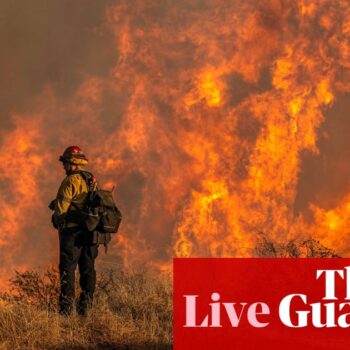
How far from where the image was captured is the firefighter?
320 inches

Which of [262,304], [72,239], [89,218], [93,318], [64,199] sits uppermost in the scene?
[64,199]

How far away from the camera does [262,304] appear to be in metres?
8.30

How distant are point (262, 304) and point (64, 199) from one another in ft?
9.72

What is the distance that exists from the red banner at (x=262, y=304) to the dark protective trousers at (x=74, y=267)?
1.14 meters

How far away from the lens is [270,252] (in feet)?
34.8

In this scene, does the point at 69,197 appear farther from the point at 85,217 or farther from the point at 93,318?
the point at 93,318

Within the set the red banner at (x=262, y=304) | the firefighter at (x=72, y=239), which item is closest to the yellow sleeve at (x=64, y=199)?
the firefighter at (x=72, y=239)

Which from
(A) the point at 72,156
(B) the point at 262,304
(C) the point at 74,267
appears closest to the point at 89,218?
(C) the point at 74,267

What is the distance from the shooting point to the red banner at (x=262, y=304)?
769 cm

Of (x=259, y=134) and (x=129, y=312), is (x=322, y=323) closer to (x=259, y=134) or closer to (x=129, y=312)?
(x=129, y=312)

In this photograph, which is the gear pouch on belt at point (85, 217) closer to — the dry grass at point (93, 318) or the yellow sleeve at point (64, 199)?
the yellow sleeve at point (64, 199)

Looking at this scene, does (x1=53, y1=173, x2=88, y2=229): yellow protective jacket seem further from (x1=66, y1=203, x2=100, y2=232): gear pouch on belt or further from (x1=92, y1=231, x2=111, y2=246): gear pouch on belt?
(x1=92, y1=231, x2=111, y2=246): gear pouch on belt

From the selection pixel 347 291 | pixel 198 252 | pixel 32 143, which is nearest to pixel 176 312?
pixel 347 291

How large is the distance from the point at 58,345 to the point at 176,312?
1.43 m
